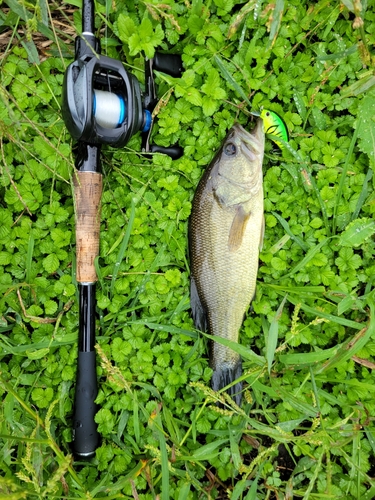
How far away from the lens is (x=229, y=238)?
270 cm

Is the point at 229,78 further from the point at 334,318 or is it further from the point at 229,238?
the point at 334,318

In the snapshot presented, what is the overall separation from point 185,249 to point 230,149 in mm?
749

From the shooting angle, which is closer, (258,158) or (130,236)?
(258,158)

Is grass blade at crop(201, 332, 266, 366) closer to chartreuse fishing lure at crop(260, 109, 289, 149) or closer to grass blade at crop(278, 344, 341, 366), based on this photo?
grass blade at crop(278, 344, 341, 366)

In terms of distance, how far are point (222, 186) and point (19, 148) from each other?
1443 mm

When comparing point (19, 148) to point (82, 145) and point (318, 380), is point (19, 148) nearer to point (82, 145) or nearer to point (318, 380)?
point (82, 145)

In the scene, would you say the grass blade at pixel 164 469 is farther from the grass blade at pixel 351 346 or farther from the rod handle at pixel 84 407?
the grass blade at pixel 351 346

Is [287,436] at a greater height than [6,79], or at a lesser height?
lesser


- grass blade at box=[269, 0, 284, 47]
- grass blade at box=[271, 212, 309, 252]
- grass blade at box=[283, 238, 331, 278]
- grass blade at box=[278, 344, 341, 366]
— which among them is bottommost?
grass blade at box=[278, 344, 341, 366]

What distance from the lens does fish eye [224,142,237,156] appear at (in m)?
2.68

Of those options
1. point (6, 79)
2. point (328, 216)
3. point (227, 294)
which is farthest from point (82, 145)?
point (328, 216)

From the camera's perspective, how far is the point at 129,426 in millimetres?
2797

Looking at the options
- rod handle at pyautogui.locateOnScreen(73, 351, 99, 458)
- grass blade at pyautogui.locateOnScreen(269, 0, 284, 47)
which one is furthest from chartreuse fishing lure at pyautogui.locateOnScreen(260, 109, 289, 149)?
rod handle at pyautogui.locateOnScreen(73, 351, 99, 458)

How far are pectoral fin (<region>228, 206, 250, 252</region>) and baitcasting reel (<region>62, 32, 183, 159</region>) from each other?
33.1 inches
